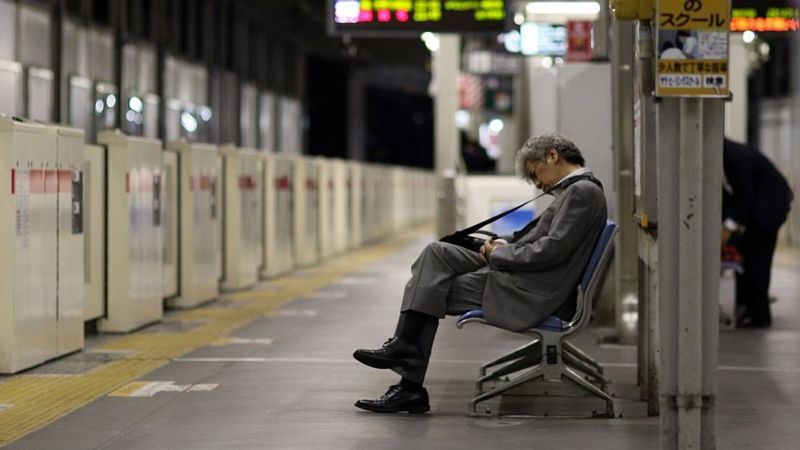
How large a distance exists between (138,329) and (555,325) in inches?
201

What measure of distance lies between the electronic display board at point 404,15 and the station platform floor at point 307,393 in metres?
5.03

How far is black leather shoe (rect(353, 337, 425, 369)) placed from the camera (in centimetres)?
768

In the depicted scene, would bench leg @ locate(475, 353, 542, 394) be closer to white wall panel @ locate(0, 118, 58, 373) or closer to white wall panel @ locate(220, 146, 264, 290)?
white wall panel @ locate(0, 118, 58, 373)

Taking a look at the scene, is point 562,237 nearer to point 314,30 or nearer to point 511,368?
point 511,368

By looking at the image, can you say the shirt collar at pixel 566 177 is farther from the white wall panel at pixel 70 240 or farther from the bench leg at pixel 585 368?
the white wall panel at pixel 70 240

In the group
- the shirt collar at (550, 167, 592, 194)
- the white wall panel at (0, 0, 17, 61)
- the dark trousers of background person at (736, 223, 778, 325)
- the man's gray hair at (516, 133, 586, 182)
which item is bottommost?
the dark trousers of background person at (736, 223, 778, 325)

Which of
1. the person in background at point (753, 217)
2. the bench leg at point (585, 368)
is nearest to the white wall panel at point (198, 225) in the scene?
the person in background at point (753, 217)

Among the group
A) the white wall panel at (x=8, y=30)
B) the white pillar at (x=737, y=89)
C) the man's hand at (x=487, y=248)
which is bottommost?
the man's hand at (x=487, y=248)

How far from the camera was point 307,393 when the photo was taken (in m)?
8.37

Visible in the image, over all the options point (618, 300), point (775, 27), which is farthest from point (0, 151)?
point (775, 27)

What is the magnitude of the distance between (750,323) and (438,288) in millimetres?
5358

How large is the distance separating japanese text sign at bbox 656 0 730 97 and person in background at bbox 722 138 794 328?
261 inches

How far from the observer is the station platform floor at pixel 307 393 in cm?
694

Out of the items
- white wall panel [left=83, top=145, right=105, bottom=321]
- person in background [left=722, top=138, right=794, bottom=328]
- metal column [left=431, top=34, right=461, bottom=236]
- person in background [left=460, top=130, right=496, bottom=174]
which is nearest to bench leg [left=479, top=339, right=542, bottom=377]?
white wall panel [left=83, top=145, right=105, bottom=321]
